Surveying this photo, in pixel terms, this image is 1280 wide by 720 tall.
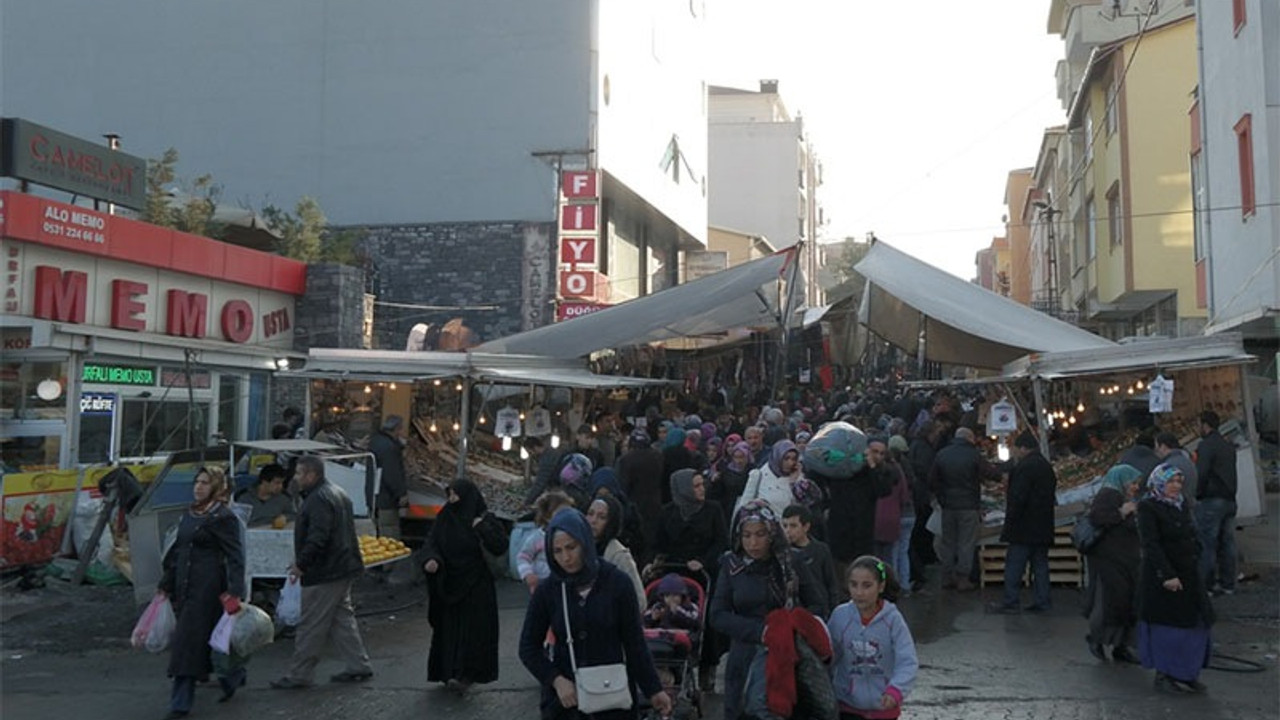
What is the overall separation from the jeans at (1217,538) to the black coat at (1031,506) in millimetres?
1787

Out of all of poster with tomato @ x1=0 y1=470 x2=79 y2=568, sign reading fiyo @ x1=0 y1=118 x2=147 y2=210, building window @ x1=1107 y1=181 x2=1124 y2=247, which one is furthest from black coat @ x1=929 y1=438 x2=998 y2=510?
building window @ x1=1107 y1=181 x2=1124 y2=247

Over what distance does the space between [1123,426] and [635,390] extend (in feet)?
31.7

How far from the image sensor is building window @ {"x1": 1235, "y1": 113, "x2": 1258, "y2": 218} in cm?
1608

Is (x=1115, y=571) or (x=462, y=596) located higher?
(x=1115, y=571)

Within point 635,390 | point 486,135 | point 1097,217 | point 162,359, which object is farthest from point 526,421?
point 1097,217

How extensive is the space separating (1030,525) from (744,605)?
18.5ft

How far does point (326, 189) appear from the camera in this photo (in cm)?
2572

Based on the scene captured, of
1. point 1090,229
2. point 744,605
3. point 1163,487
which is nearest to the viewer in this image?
point 744,605

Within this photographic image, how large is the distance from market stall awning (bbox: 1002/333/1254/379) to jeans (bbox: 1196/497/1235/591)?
4.30 ft

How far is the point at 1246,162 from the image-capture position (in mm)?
16484

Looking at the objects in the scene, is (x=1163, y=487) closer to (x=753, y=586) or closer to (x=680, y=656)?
(x=680, y=656)

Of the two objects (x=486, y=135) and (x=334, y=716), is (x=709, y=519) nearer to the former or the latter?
(x=334, y=716)

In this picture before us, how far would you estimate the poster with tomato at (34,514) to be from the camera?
11539 mm

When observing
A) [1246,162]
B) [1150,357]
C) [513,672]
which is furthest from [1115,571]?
[1246,162]
